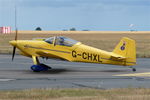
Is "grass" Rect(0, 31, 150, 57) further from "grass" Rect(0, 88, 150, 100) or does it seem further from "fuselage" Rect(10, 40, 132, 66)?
"grass" Rect(0, 88, 150, 100)

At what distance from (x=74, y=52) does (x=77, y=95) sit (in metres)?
8.65

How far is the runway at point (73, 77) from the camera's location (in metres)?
16.5

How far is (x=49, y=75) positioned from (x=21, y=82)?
304 centimetres

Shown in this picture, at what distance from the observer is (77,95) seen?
13.2 meters

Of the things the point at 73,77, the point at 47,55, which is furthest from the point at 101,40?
the point at 73,77

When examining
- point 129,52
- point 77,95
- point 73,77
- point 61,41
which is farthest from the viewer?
point 61,41

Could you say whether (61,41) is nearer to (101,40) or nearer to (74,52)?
(74,52)

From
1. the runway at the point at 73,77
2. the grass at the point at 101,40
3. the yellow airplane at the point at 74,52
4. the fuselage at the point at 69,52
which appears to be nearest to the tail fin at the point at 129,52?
the yellow airplane at the point at 74,52

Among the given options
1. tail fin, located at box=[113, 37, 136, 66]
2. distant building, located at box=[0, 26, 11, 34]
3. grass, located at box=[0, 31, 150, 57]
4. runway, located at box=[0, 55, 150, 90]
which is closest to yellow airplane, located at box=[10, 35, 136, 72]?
tail fin, located at box=[113, 37, 136, 66]

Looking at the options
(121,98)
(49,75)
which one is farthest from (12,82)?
(121,98)

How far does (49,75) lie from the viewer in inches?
→ 792

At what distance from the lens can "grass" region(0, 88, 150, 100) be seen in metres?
12.2

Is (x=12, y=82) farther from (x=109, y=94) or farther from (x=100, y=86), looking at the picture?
(x=109, y=94)

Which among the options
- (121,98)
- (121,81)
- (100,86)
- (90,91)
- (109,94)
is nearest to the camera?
(121,98)
